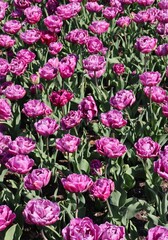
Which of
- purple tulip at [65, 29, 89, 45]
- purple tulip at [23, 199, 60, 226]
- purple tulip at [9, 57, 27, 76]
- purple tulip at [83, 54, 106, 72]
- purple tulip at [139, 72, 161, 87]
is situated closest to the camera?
purple tulip at [23, 199, 60, 226]

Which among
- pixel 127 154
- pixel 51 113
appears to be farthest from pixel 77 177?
pixel 51 113

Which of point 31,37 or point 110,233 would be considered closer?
point 110,233

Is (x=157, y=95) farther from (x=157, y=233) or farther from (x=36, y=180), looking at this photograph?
(x=157, y=233)

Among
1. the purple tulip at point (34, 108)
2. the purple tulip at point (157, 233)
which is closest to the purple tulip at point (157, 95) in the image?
the purple tulip at point (34, 108)

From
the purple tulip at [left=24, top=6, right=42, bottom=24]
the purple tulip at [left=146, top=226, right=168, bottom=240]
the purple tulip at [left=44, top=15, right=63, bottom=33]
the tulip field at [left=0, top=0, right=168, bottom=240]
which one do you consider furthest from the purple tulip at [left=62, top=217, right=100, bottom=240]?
the purple tulip at [left=24, top=6, right=42, bottom=24]

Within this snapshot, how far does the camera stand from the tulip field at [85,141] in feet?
8.02

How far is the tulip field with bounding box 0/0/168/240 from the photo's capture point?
2.45 m

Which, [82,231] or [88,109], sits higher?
[82,231]

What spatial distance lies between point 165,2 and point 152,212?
256cm

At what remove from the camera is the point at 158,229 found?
1990 mm

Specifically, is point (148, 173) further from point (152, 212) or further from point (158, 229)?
point (158, 229)

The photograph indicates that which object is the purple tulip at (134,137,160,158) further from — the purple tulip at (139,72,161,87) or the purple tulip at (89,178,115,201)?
the purple tulip at (139,72,161,87)

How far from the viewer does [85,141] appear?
125 inches

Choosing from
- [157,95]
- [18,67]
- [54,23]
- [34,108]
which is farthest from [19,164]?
[54,23]
